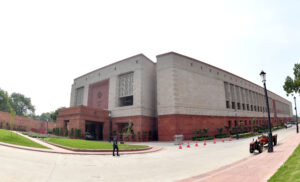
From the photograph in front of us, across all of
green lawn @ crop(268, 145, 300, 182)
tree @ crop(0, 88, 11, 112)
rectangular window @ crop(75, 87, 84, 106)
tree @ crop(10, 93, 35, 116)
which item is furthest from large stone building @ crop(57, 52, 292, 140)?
tree @ crop(10, 93, 35, 116)

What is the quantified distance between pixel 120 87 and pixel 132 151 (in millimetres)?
22662

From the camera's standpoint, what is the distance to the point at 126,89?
3738 centimetres

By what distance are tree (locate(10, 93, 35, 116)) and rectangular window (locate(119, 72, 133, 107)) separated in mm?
69363

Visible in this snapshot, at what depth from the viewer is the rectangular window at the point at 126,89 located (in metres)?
36.7

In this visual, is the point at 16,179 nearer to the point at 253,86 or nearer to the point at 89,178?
the point at 89,178

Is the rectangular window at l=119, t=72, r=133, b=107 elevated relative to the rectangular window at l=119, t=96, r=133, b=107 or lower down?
elevated

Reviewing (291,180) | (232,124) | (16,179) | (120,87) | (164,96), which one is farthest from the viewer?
(232,124)

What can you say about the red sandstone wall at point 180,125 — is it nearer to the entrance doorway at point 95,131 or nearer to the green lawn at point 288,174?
the entrance doorway at point 95,131

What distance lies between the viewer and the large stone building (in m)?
32.0

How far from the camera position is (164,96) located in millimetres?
33000

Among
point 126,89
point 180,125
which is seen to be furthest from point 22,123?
point 180,125

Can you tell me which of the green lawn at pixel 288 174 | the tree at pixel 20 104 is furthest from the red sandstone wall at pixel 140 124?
the tree at pixel 20 104

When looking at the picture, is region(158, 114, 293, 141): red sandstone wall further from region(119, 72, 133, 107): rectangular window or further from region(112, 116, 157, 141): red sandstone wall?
region(119, 72, 133, 107): rectangular window

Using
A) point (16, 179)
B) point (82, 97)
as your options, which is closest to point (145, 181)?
point (16, 179)
